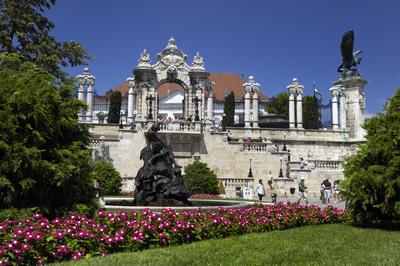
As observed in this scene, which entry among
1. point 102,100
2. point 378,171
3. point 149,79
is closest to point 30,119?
point 378,171

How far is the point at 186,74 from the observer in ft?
139

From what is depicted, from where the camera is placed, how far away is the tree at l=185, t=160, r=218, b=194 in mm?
26391

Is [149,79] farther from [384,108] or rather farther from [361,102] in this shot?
[384,108]

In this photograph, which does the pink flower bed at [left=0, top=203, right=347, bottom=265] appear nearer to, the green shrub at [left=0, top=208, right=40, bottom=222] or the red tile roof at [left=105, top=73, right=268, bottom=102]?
the green shrub at [left=0, top=208, right=40, bottom=222]

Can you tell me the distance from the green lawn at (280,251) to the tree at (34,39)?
574 inches

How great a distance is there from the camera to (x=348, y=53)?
158ft

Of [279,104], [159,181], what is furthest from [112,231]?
[279,104]

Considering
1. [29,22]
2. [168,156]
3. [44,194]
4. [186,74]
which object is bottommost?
[44,194]

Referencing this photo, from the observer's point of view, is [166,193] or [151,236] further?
[166,193]

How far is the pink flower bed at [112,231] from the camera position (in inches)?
267

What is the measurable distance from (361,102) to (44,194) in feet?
138

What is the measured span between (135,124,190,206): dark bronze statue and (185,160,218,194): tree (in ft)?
43.8

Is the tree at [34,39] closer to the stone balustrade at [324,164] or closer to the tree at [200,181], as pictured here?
the tree at [200,181]

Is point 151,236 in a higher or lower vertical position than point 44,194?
lower
